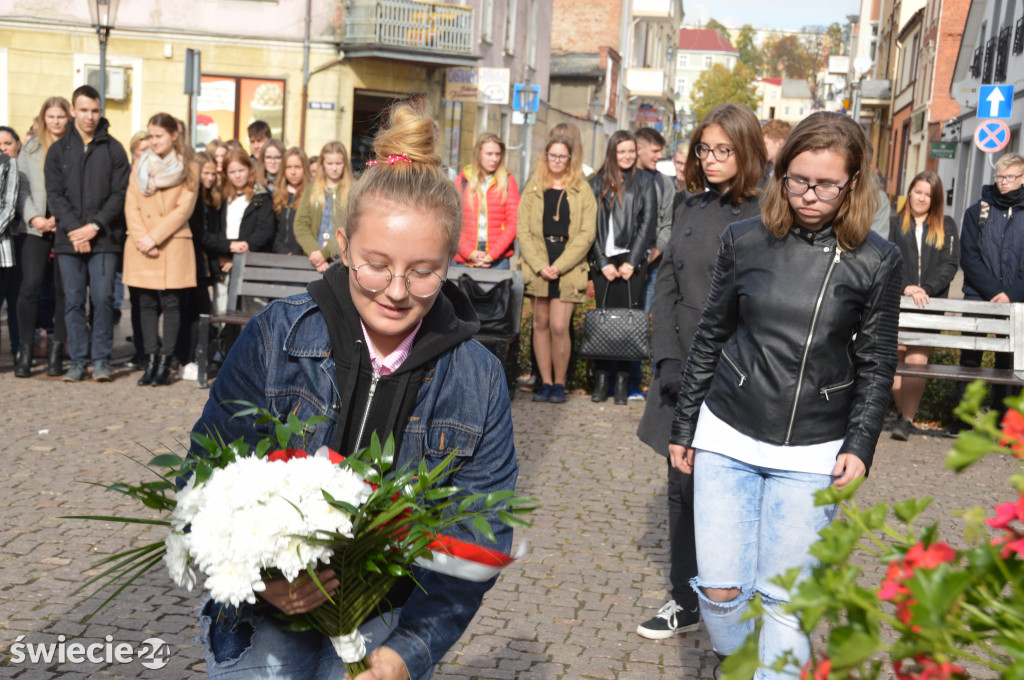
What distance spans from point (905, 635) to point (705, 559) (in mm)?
2754

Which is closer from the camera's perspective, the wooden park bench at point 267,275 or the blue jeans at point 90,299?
the blue jeans at point 90,299

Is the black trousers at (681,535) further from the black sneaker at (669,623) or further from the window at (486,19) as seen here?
the window at (486,19)

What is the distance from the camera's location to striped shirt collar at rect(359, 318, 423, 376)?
2527mm

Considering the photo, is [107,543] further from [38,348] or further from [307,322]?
[38,348]

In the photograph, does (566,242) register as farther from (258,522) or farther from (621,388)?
(258,522)

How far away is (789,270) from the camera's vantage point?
3631 mm

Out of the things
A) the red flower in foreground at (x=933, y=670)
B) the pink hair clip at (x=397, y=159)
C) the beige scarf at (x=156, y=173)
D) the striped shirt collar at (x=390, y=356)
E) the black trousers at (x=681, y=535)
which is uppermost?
the pink hair clip at (x=397, y=159)

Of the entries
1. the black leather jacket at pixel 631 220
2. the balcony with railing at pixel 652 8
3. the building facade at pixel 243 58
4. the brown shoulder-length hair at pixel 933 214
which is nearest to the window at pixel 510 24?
the building facade at pixel 243 58

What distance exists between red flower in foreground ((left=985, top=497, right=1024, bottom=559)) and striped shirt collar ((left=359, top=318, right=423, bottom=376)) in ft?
5.15

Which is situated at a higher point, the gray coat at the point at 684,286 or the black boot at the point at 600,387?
the gray coat at the point at 684,286

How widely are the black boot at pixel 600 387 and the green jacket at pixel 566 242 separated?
73cm

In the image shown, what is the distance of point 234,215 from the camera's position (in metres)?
10.9

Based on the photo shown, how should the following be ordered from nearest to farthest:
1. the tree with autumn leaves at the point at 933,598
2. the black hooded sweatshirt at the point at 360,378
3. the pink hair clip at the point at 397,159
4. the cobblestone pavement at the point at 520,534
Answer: the tree with autumn leaves at the point at 933,598 < the black hooded sweatshirt at the point at 360,378 < the pink hair clip at the point at 397,159 < the cobblestone pavement at the point at 520,534

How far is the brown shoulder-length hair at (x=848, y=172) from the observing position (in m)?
3.54
